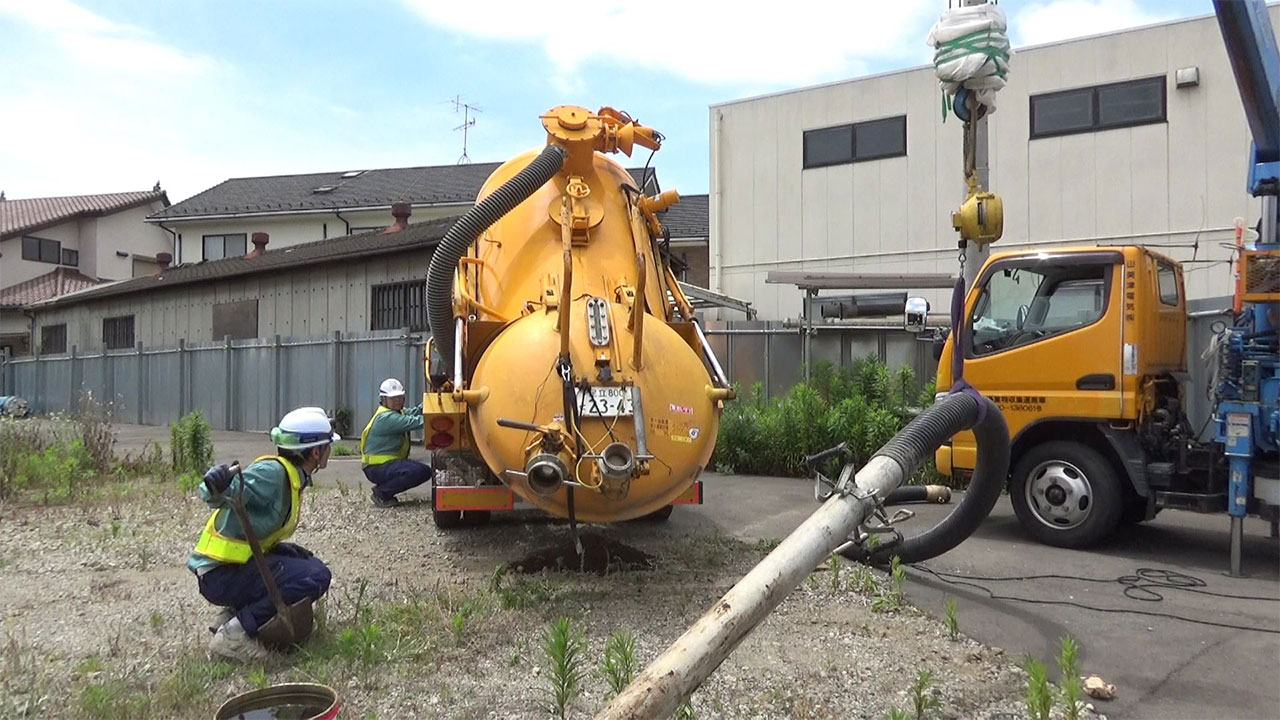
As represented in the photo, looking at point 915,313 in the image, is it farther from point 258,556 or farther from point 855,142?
point 855,142

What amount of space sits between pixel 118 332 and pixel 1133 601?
86.2ft

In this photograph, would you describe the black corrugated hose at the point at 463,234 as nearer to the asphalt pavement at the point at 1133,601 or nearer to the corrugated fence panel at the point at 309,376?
the asphalt pavement at the point at 1133,601

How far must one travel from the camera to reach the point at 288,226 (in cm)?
3052

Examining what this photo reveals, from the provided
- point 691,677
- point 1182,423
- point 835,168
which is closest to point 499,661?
point 691,677

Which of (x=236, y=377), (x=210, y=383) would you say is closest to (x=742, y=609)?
(x=236, y=377)

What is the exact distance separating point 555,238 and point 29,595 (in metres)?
4.13

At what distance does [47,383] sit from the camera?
24.4 m

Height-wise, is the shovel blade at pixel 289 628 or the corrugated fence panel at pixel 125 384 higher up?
the corrugated fence panel at pixel 125 384

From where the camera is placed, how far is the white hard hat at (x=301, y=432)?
185 inches

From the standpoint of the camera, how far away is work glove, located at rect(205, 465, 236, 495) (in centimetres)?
416

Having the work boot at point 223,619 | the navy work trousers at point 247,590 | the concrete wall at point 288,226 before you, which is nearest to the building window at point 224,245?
the concrete wall at point 288,226

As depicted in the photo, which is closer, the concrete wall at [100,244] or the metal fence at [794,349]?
the metal fence at [794,349]

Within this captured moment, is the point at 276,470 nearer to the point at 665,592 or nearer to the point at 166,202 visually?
the point at 665,592

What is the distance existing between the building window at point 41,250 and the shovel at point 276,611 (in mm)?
37608
